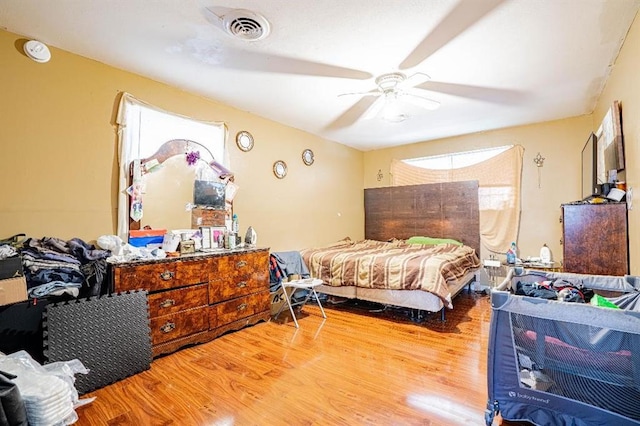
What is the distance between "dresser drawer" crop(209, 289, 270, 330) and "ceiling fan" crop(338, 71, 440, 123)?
2.28 metres

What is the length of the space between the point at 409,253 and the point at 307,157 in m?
2.06

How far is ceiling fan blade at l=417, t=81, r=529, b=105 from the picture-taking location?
123 inches

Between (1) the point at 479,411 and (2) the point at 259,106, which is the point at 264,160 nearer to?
(2) the point at 259,106

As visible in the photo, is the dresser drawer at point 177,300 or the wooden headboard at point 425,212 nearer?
the dresser drawer at point 177,300

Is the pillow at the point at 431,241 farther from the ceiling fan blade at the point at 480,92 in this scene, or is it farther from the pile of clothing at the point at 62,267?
the pile of clothing at the point at 62,267

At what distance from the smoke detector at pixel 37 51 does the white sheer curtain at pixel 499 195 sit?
16.7ft

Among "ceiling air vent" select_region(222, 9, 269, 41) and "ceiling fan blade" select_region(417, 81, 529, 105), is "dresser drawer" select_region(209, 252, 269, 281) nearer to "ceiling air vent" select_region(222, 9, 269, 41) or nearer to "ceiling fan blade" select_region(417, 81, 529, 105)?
"ceiling air vent" select_region(222, 9, 269, 41)

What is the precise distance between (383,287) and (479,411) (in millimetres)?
1702

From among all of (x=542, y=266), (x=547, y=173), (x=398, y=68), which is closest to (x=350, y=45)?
(x=398, y=68)

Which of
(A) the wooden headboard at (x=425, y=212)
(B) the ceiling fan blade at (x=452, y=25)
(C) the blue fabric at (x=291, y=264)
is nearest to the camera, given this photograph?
(B) the ceiling fan blade at (x=452, y=25)

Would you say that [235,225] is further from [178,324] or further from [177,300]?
[178,324]

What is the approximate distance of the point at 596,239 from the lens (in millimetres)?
2518

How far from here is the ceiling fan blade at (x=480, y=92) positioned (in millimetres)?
3129

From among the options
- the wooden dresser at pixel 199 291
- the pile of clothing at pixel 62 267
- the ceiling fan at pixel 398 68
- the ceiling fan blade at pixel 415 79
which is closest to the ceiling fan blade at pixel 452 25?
the ceiling fan at pixel 398 68
